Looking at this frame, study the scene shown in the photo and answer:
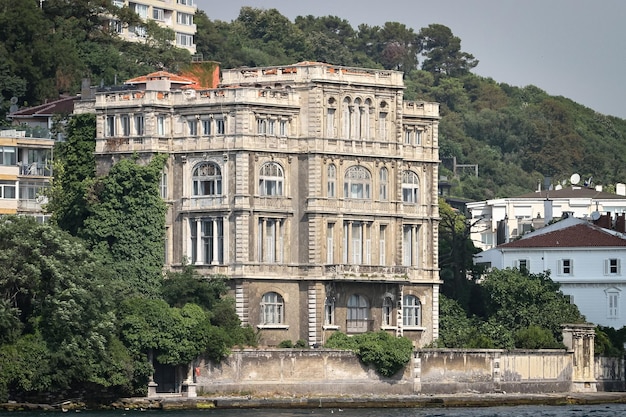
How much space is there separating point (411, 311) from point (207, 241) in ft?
39.9

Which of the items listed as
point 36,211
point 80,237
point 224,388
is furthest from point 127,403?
point 36,211

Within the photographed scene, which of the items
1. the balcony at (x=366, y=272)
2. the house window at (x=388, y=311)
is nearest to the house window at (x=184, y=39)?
the house window at (x=388, y=311)

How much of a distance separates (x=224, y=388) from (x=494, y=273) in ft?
76.9

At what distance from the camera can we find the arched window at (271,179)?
12100cm

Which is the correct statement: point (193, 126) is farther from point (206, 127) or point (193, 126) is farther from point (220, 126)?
point (220, 126)

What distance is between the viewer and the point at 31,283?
10712 centimetres

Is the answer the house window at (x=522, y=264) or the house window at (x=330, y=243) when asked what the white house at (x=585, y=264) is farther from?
the house window at (x=330, y=243)

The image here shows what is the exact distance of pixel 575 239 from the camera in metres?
136

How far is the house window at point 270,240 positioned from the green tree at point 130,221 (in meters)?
4.94

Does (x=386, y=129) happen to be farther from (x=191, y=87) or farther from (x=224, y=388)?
(x=224, y=388)

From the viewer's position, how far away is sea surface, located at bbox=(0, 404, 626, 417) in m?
106

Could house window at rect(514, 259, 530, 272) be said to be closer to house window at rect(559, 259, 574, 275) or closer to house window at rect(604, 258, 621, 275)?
house window at rect(559, 259, 574, 275)

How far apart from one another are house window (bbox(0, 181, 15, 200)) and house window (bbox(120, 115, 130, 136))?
8926 mm

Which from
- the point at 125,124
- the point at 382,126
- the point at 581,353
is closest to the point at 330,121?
the point at 382,126
